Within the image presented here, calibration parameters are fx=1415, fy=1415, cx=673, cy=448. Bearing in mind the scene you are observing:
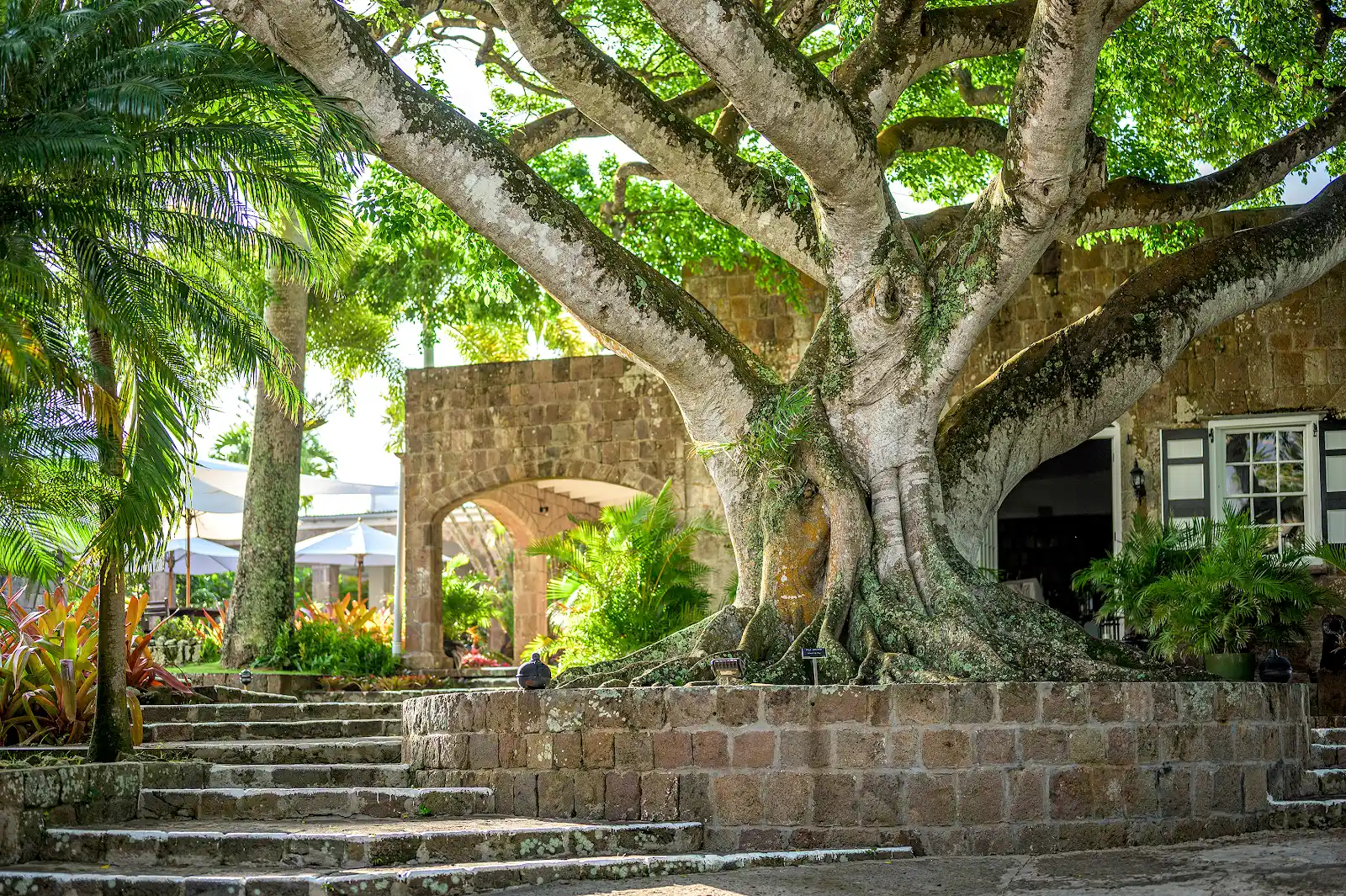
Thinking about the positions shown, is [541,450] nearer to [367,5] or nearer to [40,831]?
[367,5]

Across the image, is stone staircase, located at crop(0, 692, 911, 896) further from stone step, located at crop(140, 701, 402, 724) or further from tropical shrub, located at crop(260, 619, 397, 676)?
tropical shrub, located at crop(260, 619, 397, 676)

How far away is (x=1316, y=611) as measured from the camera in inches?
477

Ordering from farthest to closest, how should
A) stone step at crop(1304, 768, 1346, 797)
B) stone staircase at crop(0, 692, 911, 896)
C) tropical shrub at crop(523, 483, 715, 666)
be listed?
1. tropical shrub at crop(523, 483, 715, 666)
2. stone step at crop(1304, 768, 1346, 797)
3. stone staircase at crop(0, 692, 911, 896)

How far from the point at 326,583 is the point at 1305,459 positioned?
22.8 meters

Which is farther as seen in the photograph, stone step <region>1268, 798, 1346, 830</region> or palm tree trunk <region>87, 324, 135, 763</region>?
palm tree trunk <region>87, 324, 135, 763</region>

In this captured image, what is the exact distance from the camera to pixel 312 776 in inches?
308

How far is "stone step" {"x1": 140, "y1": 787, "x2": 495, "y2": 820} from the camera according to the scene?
7.19m

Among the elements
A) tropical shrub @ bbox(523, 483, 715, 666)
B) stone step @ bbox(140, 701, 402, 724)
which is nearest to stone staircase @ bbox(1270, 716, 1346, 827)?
tropical shrub @ bbox(523, 483, 715, 666)

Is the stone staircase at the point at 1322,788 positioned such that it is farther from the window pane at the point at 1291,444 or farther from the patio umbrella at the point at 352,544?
the patio umbrella at the point at 352,544

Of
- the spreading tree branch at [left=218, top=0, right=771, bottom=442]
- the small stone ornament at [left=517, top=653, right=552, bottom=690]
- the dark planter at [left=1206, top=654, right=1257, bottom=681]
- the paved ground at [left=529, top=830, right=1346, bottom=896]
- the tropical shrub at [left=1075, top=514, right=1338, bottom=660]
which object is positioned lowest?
the paved ground at [left=529, top=830, right=1346, bottom=896]

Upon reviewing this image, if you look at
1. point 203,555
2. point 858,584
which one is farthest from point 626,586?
point 203,555

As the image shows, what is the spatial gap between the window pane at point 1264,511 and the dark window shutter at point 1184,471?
46cm

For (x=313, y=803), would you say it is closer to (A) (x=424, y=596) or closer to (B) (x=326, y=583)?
(A) (x=424, y=596)

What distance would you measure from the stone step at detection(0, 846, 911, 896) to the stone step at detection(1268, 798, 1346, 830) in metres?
2.31
